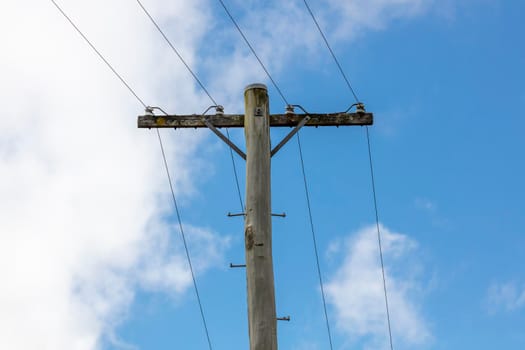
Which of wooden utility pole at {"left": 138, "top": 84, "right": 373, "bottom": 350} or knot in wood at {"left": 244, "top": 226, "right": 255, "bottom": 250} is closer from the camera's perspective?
wooden utility pole at {"left": 138, "top": 84, "right": 373, "bottom": 350}

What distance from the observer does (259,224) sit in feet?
21.4

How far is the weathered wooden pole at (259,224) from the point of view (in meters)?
6.19

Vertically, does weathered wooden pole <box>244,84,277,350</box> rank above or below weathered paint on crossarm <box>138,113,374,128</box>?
below

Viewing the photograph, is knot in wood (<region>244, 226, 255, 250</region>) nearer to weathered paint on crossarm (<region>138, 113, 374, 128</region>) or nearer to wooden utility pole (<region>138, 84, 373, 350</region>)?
wooden utility pole (<region>138, 84, 373, 350</region>)

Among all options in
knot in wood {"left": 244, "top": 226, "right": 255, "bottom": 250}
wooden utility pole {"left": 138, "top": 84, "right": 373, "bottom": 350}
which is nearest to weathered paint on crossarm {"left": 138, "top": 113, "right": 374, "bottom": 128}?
wooden utility pole {"left": 138, "top": 84, "right": 373, "bottom": 350}

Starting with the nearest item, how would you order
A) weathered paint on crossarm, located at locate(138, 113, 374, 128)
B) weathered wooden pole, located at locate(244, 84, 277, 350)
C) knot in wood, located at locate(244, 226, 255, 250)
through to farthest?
weathered wooden pole, located at locate(244, 84, 277, 350) < knot in wood, located at locate(244, 226, 255, 250) < weathered paint on crossarm, located at locate(138, 113, 374, 128)

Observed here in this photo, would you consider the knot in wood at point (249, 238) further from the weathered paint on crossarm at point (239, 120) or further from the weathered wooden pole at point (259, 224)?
the weathered paint on crossarm at point (239, 120)

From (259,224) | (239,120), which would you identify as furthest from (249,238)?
(239,120)

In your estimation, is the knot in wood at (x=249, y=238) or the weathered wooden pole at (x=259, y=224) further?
the knot in wood at (x=249, y=238)

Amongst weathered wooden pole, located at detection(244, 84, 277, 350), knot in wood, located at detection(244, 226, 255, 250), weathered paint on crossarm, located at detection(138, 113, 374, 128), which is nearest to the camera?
Result: weathered wooden pole, located at detection(244, 84, 277, 350)

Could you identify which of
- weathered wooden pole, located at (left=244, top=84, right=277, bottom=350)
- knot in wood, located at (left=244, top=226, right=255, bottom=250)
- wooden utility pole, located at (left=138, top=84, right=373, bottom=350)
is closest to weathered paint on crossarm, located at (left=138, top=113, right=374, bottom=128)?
wooden utility pole, located at (left=138, top=84, right=373, bottom=350)

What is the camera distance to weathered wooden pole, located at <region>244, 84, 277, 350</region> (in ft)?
20.3

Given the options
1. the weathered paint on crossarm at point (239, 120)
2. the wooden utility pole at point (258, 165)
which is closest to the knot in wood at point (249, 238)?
the wooden utility pole at point (258, 165)

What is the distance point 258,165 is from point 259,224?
606 mm
